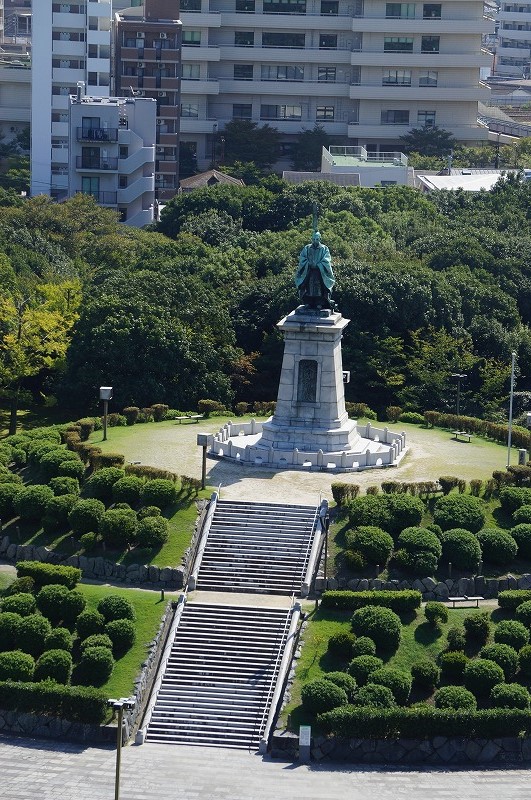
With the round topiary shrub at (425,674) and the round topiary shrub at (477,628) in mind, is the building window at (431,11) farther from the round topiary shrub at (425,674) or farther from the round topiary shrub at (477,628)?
the round topiary shrub at (425,674)

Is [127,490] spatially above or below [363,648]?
above

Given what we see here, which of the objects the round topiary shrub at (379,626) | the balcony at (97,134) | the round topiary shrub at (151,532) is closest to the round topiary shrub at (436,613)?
the round topiary shrub at (379,626)

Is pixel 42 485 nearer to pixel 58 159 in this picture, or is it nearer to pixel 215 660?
pixel 215 660

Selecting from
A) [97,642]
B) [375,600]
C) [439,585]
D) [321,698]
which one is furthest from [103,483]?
[321,698]

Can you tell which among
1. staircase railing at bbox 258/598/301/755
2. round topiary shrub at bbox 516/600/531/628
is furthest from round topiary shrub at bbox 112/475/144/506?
round topiary shrub at bbox 516/600/531/628

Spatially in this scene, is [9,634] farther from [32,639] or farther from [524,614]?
[524,614]

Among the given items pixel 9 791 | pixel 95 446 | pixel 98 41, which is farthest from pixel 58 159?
pixel 9 791

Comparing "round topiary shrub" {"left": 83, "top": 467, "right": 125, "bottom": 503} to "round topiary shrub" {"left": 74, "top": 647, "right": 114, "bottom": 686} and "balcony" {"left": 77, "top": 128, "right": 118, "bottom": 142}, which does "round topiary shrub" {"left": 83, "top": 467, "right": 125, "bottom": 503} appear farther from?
"balcony" {"left": 77, "top": 128, "right": 118, "bottom": 142}
